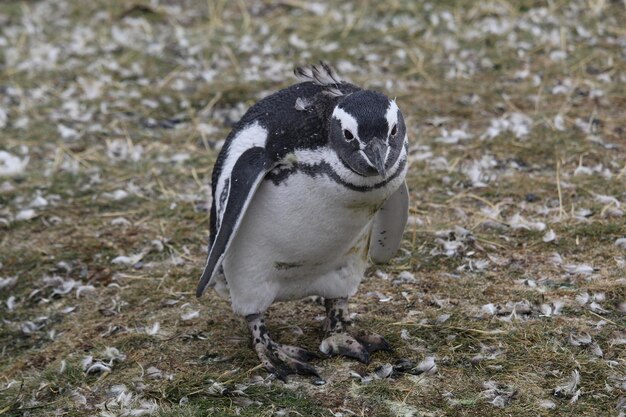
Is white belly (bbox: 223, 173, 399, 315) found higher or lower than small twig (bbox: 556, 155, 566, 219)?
higher

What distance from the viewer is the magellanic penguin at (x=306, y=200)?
321 cm

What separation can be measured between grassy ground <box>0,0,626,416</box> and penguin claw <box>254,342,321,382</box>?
4 cm

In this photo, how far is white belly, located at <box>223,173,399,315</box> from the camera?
10.9 ft

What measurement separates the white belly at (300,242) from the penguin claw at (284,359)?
0.54ft

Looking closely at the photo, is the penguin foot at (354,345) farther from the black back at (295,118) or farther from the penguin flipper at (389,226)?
the black back at (295,118)

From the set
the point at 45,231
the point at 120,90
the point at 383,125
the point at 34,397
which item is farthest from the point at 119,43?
the point at 383,125

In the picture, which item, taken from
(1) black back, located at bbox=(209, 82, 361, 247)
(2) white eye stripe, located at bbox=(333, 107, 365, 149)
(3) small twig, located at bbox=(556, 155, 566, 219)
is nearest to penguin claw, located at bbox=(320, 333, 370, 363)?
(1) black back, located at bbox=(209, 82, 361, 247)

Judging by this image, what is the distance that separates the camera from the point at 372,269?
4.54 metres

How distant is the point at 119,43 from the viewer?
8.29 m

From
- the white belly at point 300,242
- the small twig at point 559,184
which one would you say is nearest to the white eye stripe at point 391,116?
the white belly at point 300,242

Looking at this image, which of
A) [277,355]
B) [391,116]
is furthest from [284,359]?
[391,116]

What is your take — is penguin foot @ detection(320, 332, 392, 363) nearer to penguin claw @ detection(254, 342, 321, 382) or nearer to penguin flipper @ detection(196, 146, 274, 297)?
penguin claw @ detection(254, 342, 321, 382)

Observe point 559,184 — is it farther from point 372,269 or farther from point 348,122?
point 348,122

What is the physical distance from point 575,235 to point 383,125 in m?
1.88
